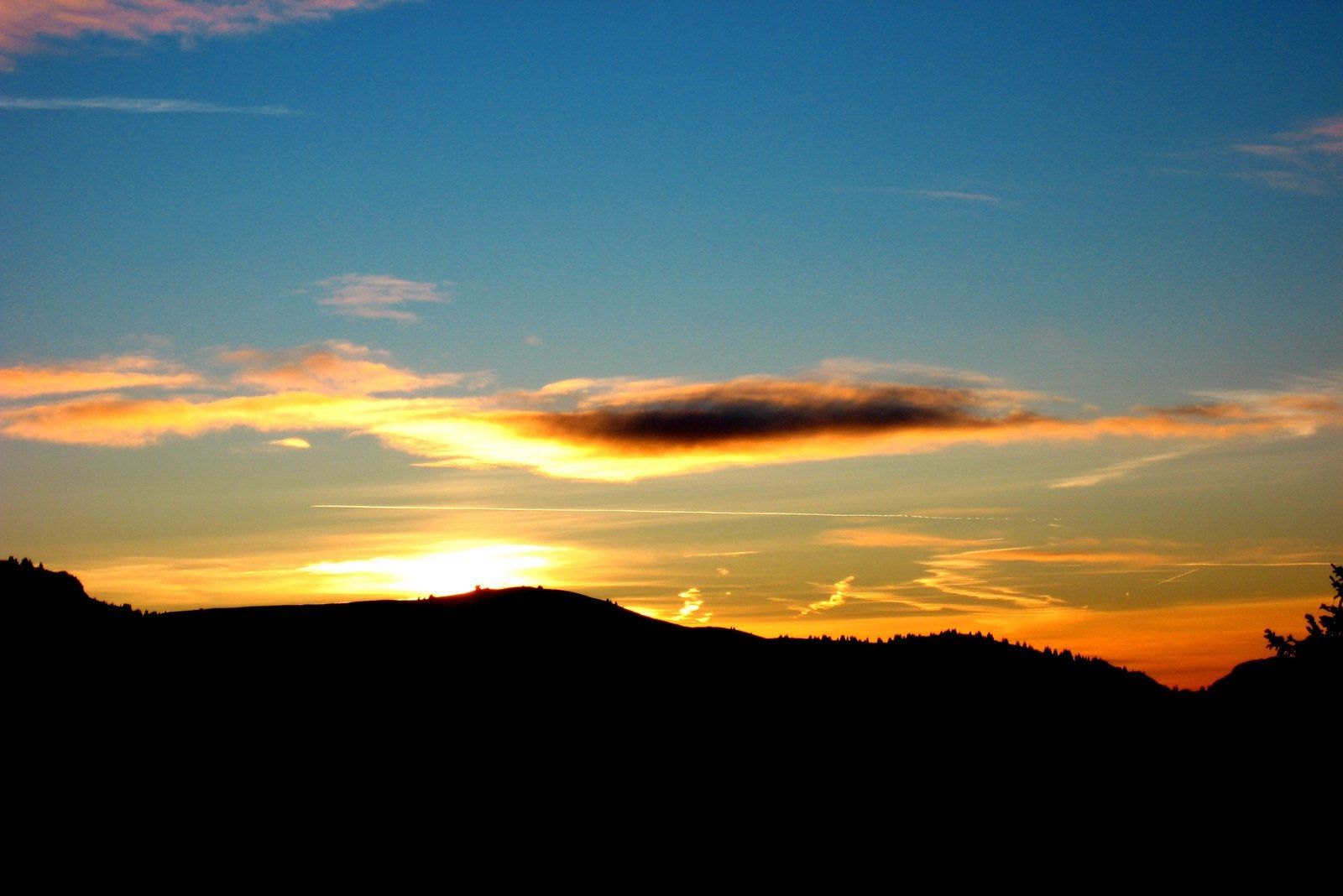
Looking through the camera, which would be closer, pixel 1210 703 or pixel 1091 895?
pixel 1091 895

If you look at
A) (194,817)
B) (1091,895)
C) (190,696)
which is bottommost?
(1091,895)

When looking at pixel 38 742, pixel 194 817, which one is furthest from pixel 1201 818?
pixel 38 742

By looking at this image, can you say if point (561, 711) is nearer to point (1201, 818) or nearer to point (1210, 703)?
point (1201, 818)

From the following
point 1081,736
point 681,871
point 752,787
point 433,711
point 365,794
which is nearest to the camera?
point 681,871

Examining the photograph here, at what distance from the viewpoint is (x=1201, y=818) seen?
46.0 metres

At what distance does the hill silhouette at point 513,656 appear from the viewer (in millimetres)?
50438

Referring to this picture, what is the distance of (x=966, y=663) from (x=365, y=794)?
105 ft

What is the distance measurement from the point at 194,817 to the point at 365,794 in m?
5.19

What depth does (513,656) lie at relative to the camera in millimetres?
54219

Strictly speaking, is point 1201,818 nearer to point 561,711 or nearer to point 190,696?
point 561,711

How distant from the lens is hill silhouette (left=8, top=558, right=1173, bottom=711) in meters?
50.4

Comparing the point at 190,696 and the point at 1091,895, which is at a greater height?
the point at 190,696

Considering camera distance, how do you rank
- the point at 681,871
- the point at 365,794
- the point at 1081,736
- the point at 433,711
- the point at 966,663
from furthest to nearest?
the point at 966,663 → the point at 1081,736 → the point at 433,711 → the point at 365,794 → the point at 681,871

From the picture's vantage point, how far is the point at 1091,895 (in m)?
38.2
